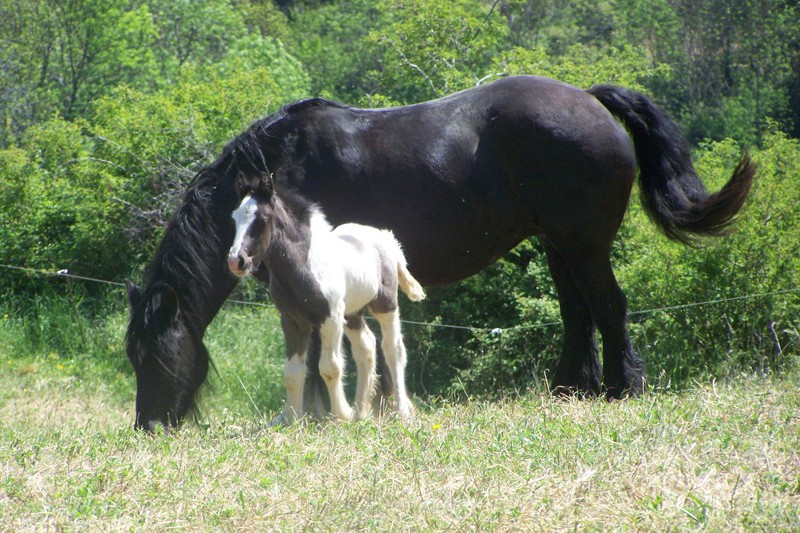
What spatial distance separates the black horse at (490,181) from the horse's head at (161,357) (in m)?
0.17

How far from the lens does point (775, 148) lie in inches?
355

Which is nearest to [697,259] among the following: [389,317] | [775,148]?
[775,148]

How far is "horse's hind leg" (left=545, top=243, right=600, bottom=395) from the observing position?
620cm

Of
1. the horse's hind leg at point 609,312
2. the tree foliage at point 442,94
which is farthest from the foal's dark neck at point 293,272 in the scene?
the tree foliage at point 442,94

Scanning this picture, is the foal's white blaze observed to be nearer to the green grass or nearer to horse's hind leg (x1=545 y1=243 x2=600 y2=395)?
the green grass

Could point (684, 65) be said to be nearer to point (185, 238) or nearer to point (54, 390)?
point (54, 390)

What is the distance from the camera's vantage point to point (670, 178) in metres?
6.11

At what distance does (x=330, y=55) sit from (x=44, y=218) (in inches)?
654

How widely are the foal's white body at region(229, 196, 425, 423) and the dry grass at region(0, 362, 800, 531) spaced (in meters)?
0.28

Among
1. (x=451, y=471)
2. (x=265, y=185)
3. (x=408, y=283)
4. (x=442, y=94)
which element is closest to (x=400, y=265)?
(x=408, y=283)

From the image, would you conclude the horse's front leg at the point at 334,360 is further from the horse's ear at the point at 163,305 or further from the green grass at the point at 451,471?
the horse's ear at the point at 163,305

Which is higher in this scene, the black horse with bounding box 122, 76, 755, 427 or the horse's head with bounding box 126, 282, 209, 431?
the black horse with bounding box 122, 76, 755, 427

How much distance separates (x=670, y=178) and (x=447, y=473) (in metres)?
3.03

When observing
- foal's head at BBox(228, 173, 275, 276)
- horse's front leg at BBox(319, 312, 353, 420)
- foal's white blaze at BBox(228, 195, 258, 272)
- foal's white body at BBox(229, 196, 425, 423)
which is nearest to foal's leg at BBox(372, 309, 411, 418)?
foal's white body at BBox(229, 196, 425, 423)
